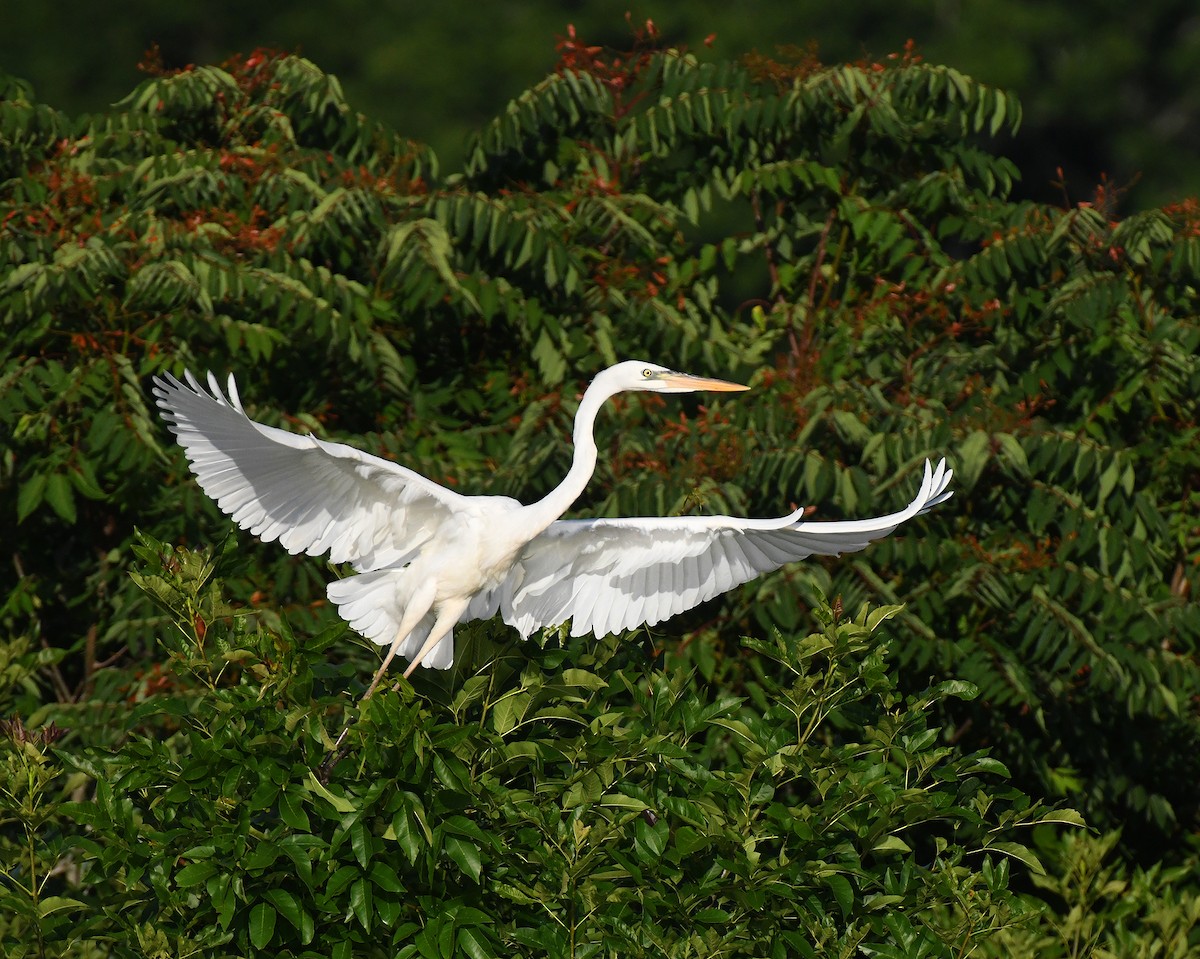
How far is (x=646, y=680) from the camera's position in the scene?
12.5ft

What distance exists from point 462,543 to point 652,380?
71 centimetres

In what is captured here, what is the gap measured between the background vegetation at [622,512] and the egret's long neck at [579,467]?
0.40 m

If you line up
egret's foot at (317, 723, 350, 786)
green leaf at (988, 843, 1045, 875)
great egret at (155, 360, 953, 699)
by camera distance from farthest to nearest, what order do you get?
1. great egret at (155, 360, 953, 699)
2. green leaf at (988, 843, 1045, 875)
3. egret's foot at (317, 723, 350, 786)

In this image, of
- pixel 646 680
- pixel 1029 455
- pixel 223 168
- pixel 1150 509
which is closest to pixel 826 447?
pixel 1029 455

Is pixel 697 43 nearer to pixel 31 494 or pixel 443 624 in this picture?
pixel 31 494

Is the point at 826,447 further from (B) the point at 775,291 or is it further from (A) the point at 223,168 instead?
(A) the point at 223,168

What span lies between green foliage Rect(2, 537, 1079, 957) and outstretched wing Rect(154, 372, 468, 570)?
0.56 meters

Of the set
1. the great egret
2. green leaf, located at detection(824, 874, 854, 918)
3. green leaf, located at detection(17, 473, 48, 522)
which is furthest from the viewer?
green leaf, located at detection(17, 473, 48, 522)

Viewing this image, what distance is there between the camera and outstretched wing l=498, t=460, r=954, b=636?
4.38 metres

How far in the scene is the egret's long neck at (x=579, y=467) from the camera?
4402mm

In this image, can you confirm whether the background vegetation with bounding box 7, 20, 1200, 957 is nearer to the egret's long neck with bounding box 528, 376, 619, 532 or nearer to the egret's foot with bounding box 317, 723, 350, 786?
the egret's foot with bounding box 317, 723, 350, 786

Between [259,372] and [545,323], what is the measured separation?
988 mm

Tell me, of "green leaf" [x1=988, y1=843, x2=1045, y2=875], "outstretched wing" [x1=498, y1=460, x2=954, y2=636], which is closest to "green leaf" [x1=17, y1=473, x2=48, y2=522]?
"outstretched wing" [x1=498, y1=460, x2=954, y2=636]

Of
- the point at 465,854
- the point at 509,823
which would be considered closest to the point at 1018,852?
the point at 509,823
